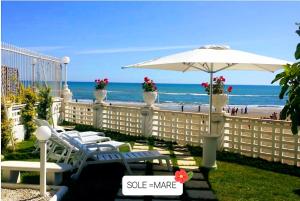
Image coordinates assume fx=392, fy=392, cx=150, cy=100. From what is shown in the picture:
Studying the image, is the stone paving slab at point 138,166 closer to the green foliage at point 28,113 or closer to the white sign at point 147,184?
the white sign at point 147,184

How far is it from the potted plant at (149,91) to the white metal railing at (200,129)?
341 mm

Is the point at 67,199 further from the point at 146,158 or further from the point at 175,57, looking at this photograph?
the point at 175,57

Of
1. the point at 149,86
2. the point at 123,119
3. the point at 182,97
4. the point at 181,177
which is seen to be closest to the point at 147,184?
the point at 181,177

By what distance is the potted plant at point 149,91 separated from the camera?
10.3 metres

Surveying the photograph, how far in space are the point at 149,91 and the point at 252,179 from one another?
15.6ft

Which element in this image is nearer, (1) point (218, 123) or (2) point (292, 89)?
(2) point (292, 89)

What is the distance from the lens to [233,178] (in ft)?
20.2

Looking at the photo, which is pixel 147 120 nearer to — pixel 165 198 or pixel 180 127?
pixel 180 127

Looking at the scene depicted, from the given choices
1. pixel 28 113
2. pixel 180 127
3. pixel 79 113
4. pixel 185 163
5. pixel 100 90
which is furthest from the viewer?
pixel 79 113

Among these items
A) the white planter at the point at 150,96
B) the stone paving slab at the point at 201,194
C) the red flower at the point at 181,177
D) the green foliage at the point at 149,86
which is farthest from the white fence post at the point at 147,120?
the stone paving slab at the point at 201,194

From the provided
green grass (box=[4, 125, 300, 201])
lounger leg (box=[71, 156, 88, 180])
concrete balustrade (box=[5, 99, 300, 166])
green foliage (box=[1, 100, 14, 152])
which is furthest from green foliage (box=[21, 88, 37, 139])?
lounger leg (box=[71, 156, 88, 180])

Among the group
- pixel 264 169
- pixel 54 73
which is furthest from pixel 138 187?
pixel 54 73

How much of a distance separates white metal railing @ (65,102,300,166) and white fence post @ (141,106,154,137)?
0.10m

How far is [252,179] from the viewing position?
20.2 feet
